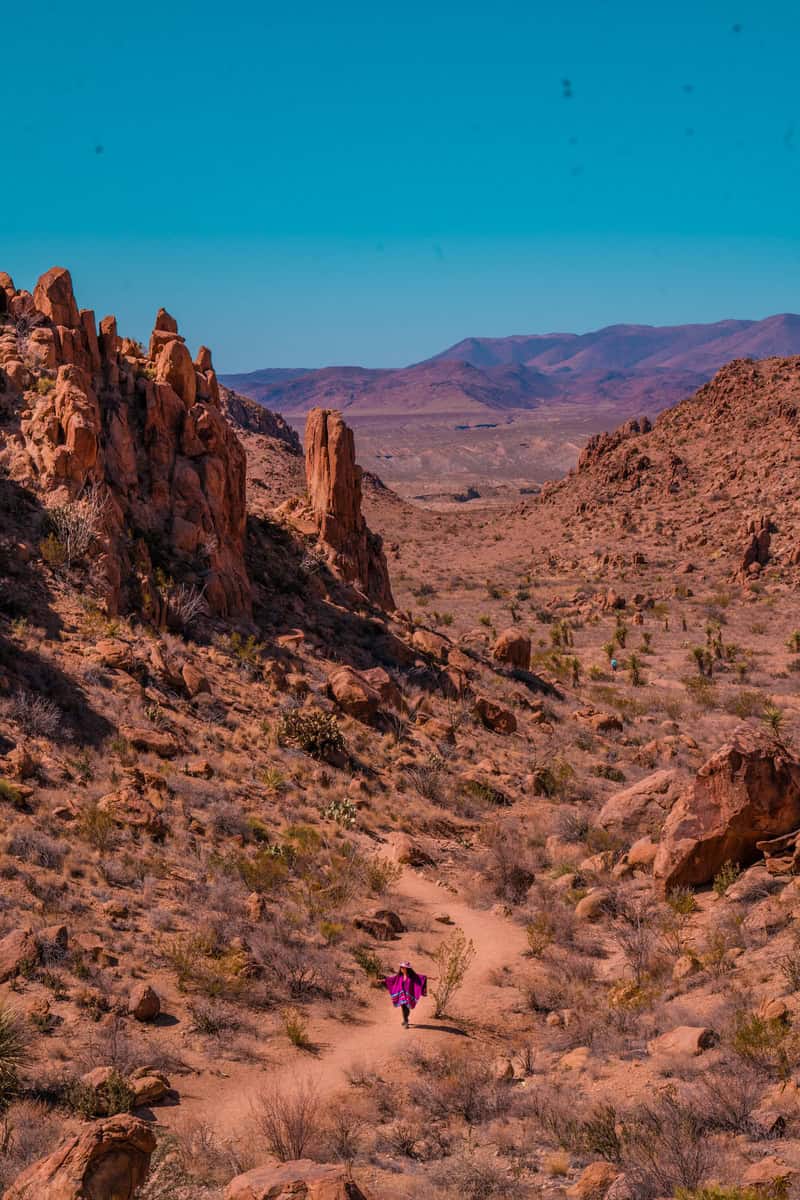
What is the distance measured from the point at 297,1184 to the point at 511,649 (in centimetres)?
2689

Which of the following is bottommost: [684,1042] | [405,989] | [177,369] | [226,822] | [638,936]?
[638,936]

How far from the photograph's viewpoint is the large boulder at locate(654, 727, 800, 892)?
14.5 metres

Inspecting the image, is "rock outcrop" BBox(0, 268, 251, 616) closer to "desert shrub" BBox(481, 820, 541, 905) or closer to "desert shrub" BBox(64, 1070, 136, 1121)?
"desert shrub" BBox(481, 820, 541, 905)

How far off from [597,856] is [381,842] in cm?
437

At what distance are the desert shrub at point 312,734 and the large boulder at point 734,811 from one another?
8.57 metres

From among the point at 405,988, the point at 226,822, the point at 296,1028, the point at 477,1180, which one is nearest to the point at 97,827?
the point at 226,822

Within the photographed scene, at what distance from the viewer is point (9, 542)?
20609mm

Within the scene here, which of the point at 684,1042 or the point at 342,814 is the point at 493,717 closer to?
the point at 342,814

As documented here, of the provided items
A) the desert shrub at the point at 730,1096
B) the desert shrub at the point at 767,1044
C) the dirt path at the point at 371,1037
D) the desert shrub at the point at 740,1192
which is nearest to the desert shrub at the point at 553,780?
the dirt path at the point at 371,1037

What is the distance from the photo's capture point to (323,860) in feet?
54.5

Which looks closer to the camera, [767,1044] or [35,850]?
[767,1044]

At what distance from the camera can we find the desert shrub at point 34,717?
639 inches

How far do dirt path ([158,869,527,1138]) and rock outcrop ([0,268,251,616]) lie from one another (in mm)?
11330

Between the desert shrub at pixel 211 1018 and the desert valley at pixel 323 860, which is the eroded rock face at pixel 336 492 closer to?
the desert valley at pixel 323 860
